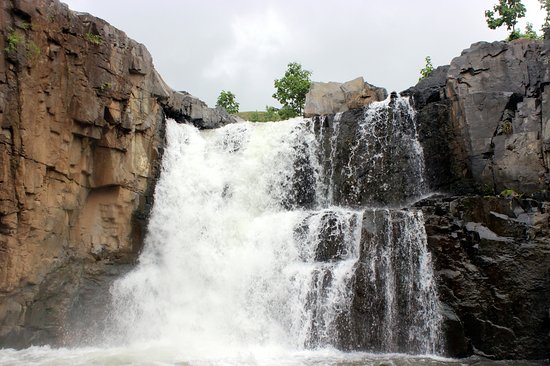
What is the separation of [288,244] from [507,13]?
21454 mm

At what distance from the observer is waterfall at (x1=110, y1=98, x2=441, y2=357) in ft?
41.5

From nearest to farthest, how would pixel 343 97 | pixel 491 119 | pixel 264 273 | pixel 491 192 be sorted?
pixel 264 273, pixel 491 192, pixel 491 119, pixel 343 97

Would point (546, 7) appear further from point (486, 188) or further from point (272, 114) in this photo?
point (272, 114)

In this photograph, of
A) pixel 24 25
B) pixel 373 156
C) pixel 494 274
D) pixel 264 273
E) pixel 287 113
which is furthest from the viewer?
pixel 287 113

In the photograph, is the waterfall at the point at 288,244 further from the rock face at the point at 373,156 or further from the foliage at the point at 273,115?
the foliage at the point at 273,115

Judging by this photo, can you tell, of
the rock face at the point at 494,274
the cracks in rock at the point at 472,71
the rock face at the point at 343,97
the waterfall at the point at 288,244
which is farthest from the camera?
the rock face at the point at 343,97

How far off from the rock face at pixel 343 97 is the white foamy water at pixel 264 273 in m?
3.10

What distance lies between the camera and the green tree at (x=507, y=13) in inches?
1087

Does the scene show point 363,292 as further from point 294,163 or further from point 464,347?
point 294,163

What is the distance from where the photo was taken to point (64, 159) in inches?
563

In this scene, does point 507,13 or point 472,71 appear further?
point 507,13

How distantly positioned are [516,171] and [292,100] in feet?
77.6

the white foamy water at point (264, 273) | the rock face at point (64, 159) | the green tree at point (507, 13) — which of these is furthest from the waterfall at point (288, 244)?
the green tree at point (507, 13)

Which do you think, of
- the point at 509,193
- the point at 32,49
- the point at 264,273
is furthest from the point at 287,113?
the point at 32,49
